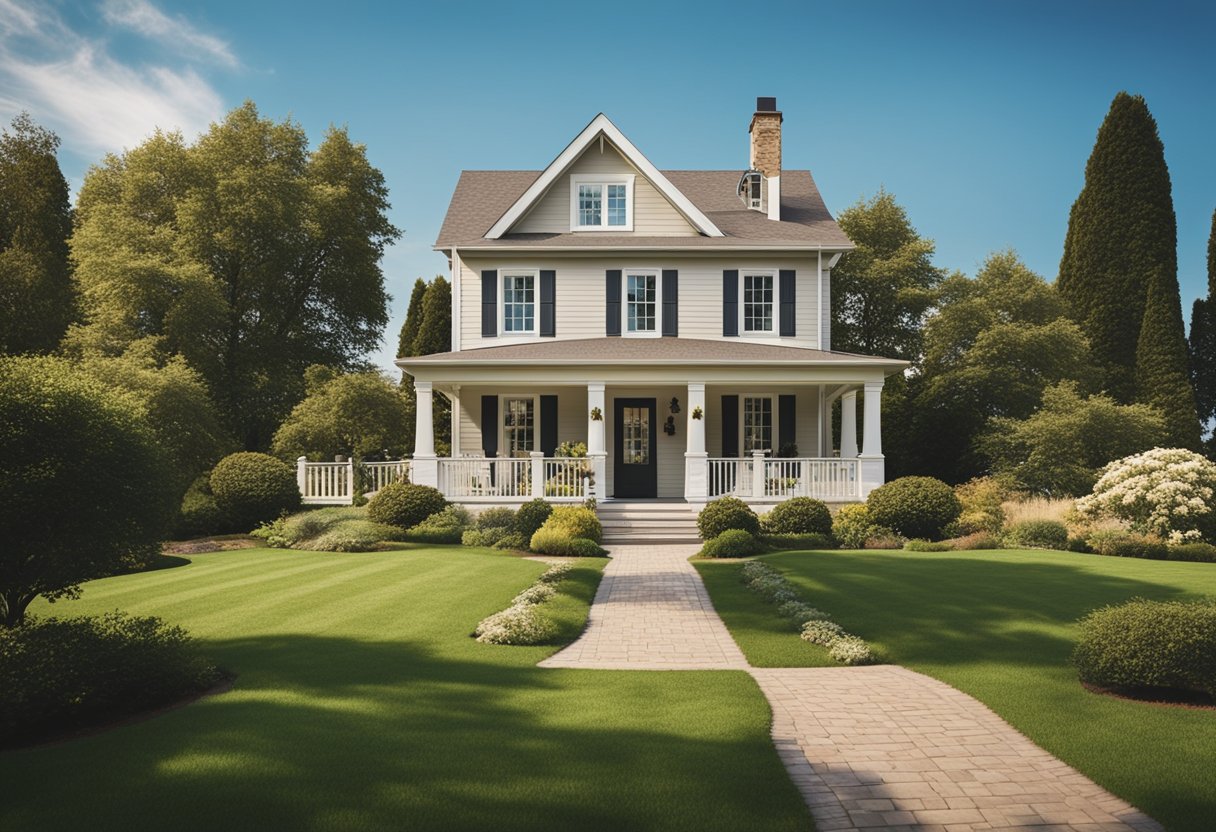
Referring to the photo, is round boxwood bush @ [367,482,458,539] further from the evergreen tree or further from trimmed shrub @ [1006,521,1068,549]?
the evergreen tree

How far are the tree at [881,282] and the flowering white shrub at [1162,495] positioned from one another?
15731 millimetres

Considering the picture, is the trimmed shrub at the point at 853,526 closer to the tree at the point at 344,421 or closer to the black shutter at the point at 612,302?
the black shutter at the point at 612,302

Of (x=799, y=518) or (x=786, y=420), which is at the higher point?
(x=786, y=420)

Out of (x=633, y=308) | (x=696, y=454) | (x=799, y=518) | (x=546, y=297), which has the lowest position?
(x=799, y=518)

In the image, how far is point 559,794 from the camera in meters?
4.78

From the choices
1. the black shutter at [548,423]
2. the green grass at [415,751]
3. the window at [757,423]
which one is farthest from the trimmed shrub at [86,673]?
the window at [757,423]

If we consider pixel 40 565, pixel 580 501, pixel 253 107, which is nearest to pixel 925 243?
pixel 580 501

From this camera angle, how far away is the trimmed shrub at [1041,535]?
17.5 m

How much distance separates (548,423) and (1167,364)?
74.6ft

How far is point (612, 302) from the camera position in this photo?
23.3m

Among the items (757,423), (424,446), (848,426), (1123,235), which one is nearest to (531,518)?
(424,446)

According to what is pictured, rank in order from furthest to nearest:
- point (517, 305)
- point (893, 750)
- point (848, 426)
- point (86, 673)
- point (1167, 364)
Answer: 1. point (1167, 364)
2. point (848, 426)
3. point (517, 305)
4. point (86, 673)
5. point (893, 750)

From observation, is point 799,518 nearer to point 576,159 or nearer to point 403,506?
point 403,506

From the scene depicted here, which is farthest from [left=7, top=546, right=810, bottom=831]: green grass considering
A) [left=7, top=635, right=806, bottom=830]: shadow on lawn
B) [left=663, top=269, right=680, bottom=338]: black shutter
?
[left=663, top=269, right=680, bottom=338]: black shutter
